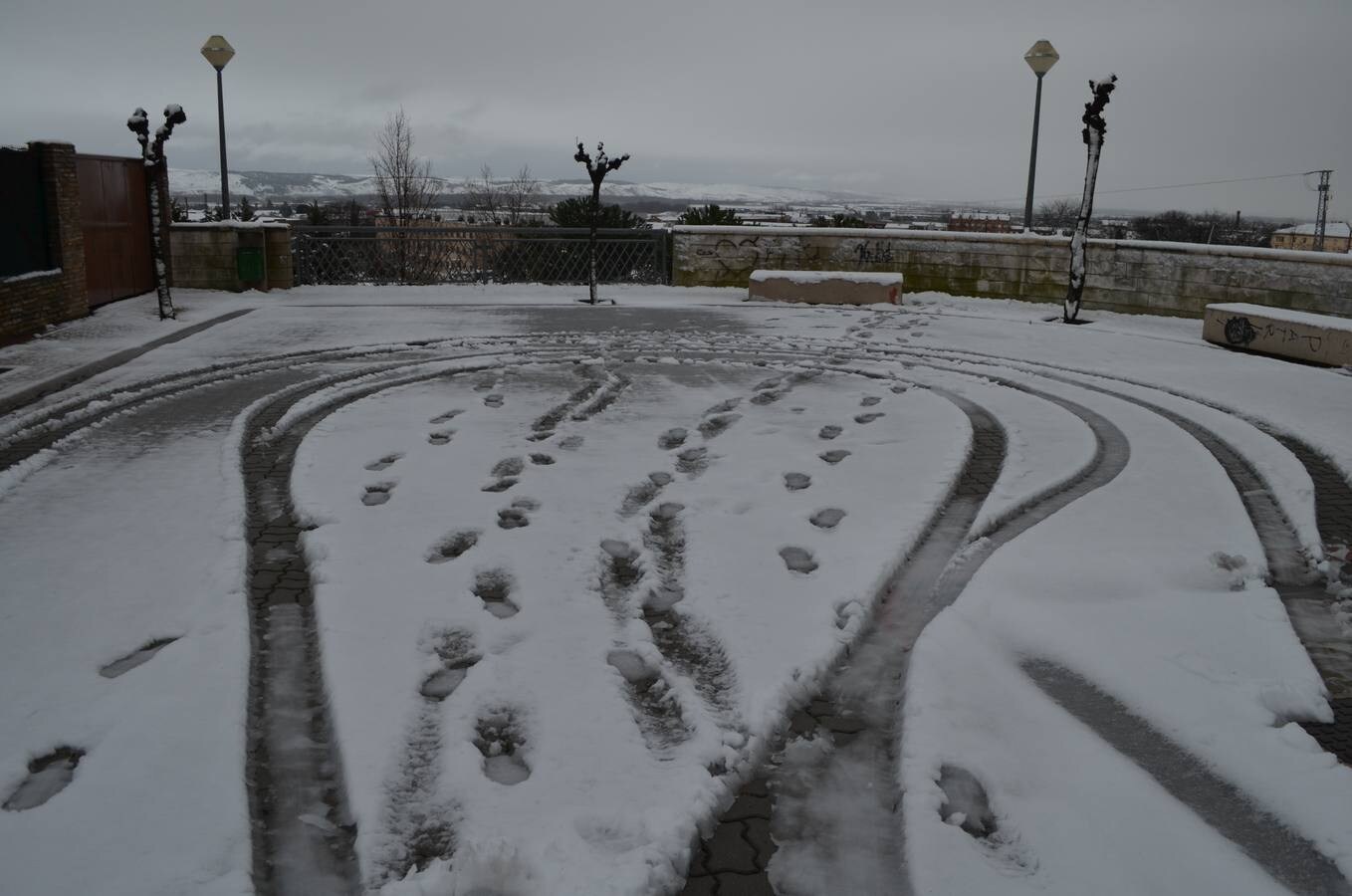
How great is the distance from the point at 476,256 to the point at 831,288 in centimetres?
603

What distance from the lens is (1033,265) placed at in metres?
13.7

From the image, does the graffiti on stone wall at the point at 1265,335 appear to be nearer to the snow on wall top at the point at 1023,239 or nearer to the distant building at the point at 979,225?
the snow on wall top at the point at 1023,239

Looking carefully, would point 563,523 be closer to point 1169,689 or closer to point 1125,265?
point 1169,689

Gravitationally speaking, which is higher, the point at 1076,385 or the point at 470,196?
the point at 470,196

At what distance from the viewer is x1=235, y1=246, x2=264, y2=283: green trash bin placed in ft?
45.8

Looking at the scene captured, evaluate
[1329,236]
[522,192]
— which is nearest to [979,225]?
[522,192]

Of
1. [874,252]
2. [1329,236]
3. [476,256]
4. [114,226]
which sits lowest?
[476,256]

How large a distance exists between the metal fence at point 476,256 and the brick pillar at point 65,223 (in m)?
4.57

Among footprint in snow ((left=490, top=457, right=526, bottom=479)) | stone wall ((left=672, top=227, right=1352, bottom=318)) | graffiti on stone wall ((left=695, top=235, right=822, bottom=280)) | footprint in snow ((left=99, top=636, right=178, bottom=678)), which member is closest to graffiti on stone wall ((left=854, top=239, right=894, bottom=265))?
stone wall ((left=672, top=227, right=1352, bottom=318))

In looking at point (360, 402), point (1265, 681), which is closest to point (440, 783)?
point (1265, 681)

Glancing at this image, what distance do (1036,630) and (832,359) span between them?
568 centimetres

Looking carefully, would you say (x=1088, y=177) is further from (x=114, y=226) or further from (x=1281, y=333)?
(x=114, y=226)

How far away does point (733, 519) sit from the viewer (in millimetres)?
4492

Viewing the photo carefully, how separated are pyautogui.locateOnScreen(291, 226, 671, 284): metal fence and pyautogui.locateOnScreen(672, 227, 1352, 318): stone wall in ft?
2.74
